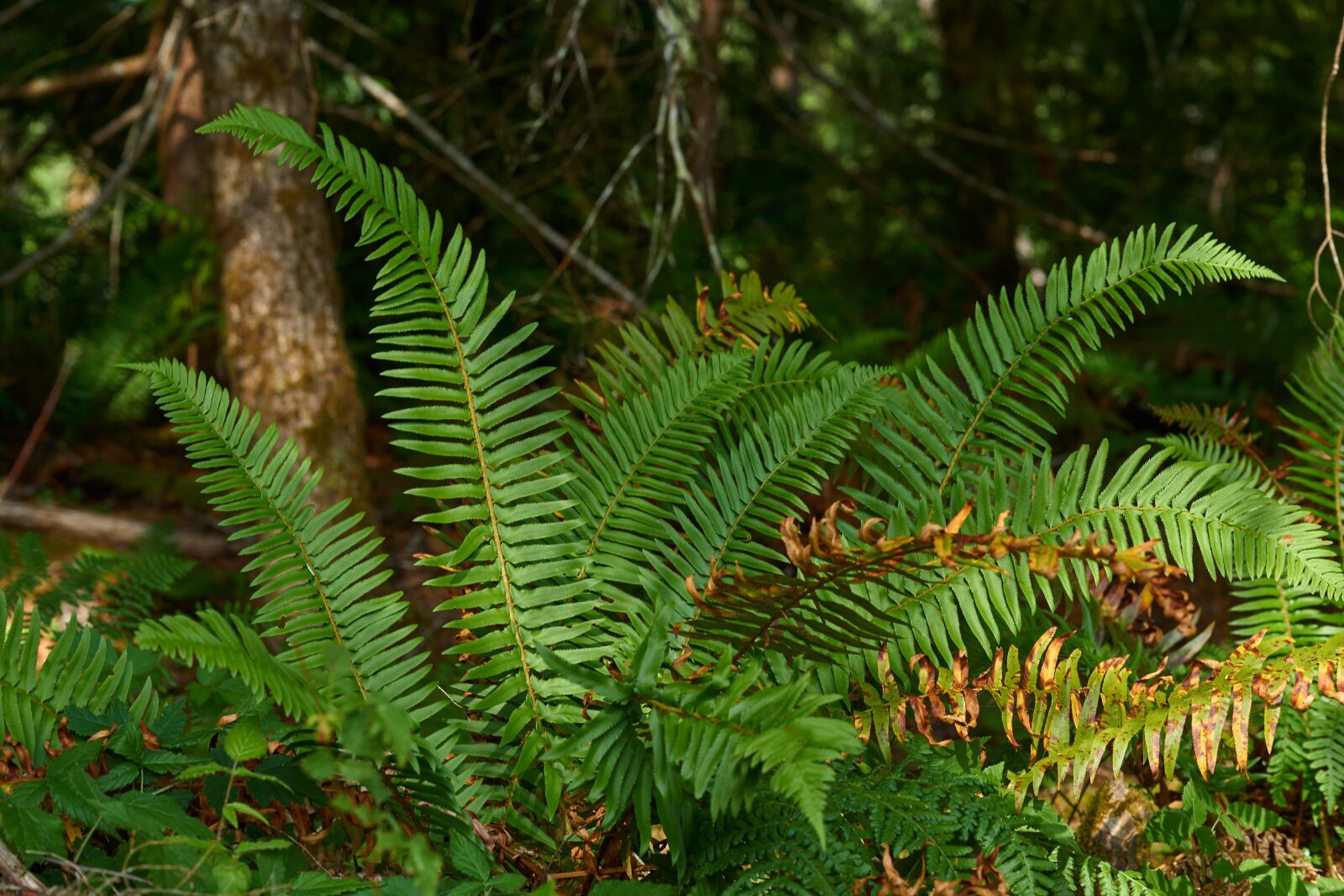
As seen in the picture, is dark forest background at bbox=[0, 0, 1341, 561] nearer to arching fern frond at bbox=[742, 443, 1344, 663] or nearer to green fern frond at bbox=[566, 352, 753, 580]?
arching fern frond at bbox=[742, 443, 1344, 663]

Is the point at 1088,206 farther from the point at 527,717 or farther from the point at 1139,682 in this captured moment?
the point at 527,717

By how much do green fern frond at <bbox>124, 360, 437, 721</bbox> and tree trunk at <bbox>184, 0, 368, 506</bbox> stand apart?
170 cm

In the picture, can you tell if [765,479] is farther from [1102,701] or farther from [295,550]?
[295,550]

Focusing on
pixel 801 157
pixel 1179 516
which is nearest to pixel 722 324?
pixel 1179 516

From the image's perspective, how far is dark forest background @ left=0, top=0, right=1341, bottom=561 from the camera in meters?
3.68

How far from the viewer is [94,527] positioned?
4.57 metres

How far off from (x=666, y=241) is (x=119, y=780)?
251 centimetres

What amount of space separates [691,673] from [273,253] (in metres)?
2.51

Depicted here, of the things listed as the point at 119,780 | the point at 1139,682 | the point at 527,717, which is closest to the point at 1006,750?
the point at 1139,682

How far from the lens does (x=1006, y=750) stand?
82.4 inches

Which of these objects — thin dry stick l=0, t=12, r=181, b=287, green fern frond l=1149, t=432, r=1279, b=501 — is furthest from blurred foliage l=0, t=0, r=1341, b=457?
green fern frond l=1149, t=432, r=1279, b=501

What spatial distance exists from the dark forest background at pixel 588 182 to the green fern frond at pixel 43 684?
1795mm

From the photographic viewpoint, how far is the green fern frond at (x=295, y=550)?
182 centimetres

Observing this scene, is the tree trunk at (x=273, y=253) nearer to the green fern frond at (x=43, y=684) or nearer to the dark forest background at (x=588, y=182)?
the dark forest background at (x=588, y=182)
